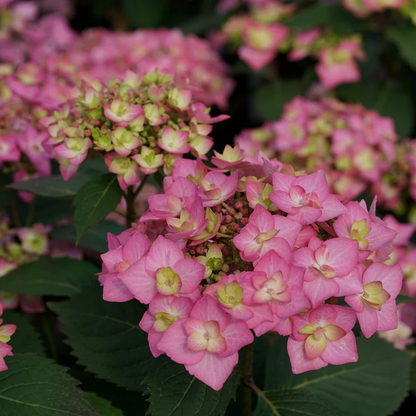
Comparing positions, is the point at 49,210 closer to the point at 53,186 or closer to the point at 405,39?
the point at 53,186

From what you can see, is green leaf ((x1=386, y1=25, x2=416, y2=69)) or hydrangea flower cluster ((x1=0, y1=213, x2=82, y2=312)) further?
green leaf ((x1=386, y1=25, x2=416, y2=69))

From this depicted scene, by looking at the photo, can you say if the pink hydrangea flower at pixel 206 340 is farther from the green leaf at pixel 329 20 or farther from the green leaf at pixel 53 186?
the green leaf at pixel 329 20

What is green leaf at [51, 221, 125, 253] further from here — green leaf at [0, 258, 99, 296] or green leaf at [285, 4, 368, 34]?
green leaf at [285, 4, 368, 34]

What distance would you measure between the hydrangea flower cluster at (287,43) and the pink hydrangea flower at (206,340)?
1.29 m

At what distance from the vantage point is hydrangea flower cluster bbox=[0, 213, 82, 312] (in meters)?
1.03

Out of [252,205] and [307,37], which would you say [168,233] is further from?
[307,37]

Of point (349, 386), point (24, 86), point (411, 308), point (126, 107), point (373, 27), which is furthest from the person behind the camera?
point (373, 27)

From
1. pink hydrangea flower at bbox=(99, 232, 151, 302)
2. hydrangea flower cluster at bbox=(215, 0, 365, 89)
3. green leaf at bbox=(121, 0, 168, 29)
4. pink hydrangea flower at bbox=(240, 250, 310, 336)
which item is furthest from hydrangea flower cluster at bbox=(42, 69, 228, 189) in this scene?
green leaf at bbox=(121, 0, 168, 29)

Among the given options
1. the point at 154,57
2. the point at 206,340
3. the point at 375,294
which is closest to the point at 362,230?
the point at 375,294

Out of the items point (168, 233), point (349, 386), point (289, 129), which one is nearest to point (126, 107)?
point (168, 233)

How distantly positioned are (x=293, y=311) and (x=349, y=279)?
3.1 inches

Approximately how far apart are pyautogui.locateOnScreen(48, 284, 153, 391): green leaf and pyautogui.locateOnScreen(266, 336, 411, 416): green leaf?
0.69 ft

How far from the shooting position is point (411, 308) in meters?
1.25

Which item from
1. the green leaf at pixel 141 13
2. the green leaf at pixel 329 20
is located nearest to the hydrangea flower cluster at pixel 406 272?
the green leaf at pixel 329 20
